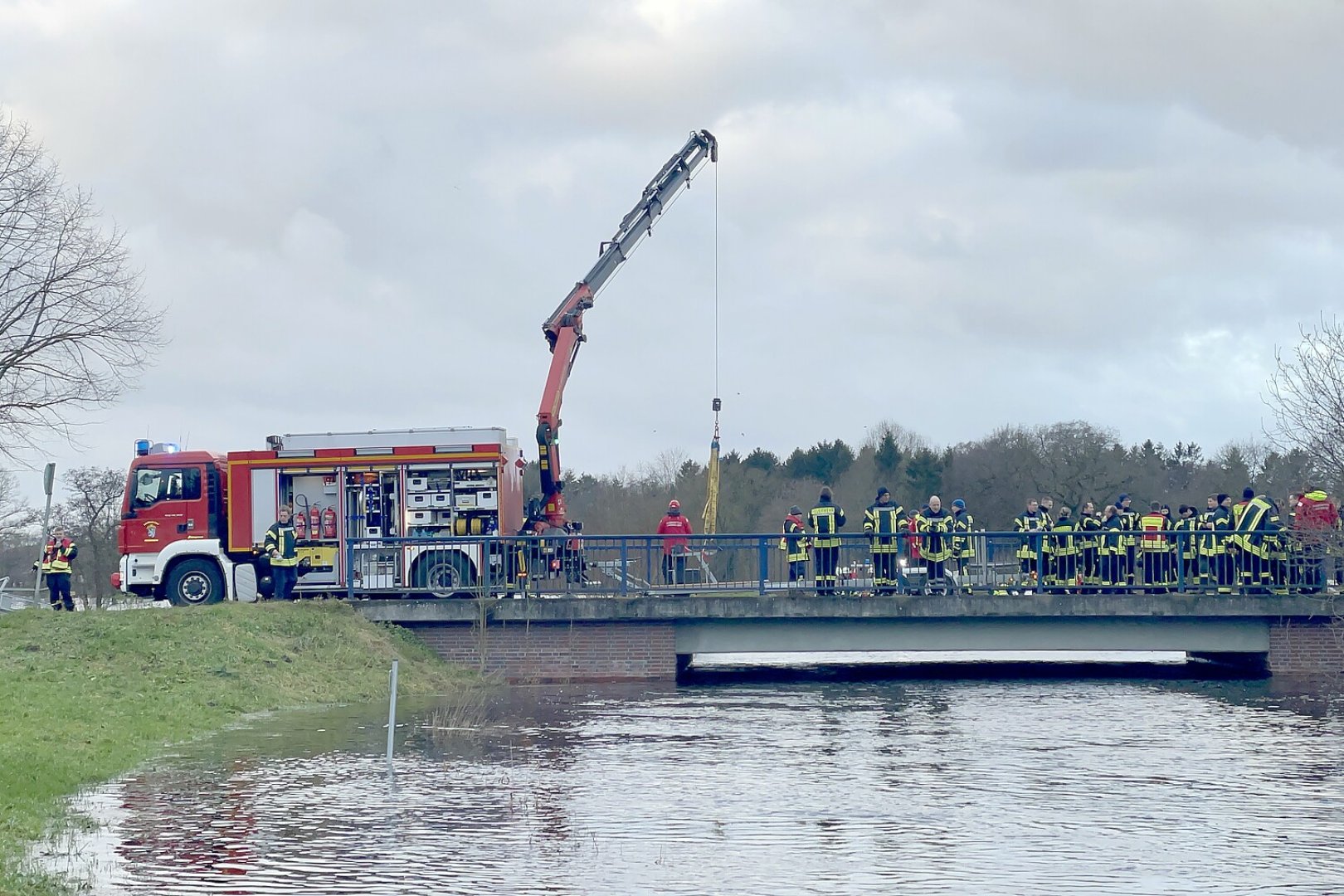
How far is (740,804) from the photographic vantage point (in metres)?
12.5

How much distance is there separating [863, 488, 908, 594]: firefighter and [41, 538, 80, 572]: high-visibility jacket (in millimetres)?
13342

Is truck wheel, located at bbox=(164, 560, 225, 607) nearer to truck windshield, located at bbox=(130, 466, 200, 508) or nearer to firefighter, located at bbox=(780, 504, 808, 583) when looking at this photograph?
truck windshield, located at bbox=(130, 466, 200, 508)

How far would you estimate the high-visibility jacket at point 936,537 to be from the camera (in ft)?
78.7

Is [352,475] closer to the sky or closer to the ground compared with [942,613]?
closer to the sky

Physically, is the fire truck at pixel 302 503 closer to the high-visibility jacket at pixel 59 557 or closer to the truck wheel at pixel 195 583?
the truck wheel at pixel 195 583

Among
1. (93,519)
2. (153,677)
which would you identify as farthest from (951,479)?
(153,677)

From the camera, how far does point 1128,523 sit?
25.4 meters

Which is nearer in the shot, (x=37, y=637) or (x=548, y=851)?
(x=548, y=851)

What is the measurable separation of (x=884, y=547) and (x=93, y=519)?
37.8 m

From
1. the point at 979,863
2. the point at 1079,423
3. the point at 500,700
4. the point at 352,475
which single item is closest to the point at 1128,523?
the point at 500,700

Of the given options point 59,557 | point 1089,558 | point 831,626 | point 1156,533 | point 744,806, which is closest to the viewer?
point 744,806

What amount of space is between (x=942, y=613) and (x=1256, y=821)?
1206 cm

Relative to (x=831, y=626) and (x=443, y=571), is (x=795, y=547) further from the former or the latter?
(x=443, y=571)

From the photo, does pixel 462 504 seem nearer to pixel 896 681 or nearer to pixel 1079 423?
pixel 896 681
